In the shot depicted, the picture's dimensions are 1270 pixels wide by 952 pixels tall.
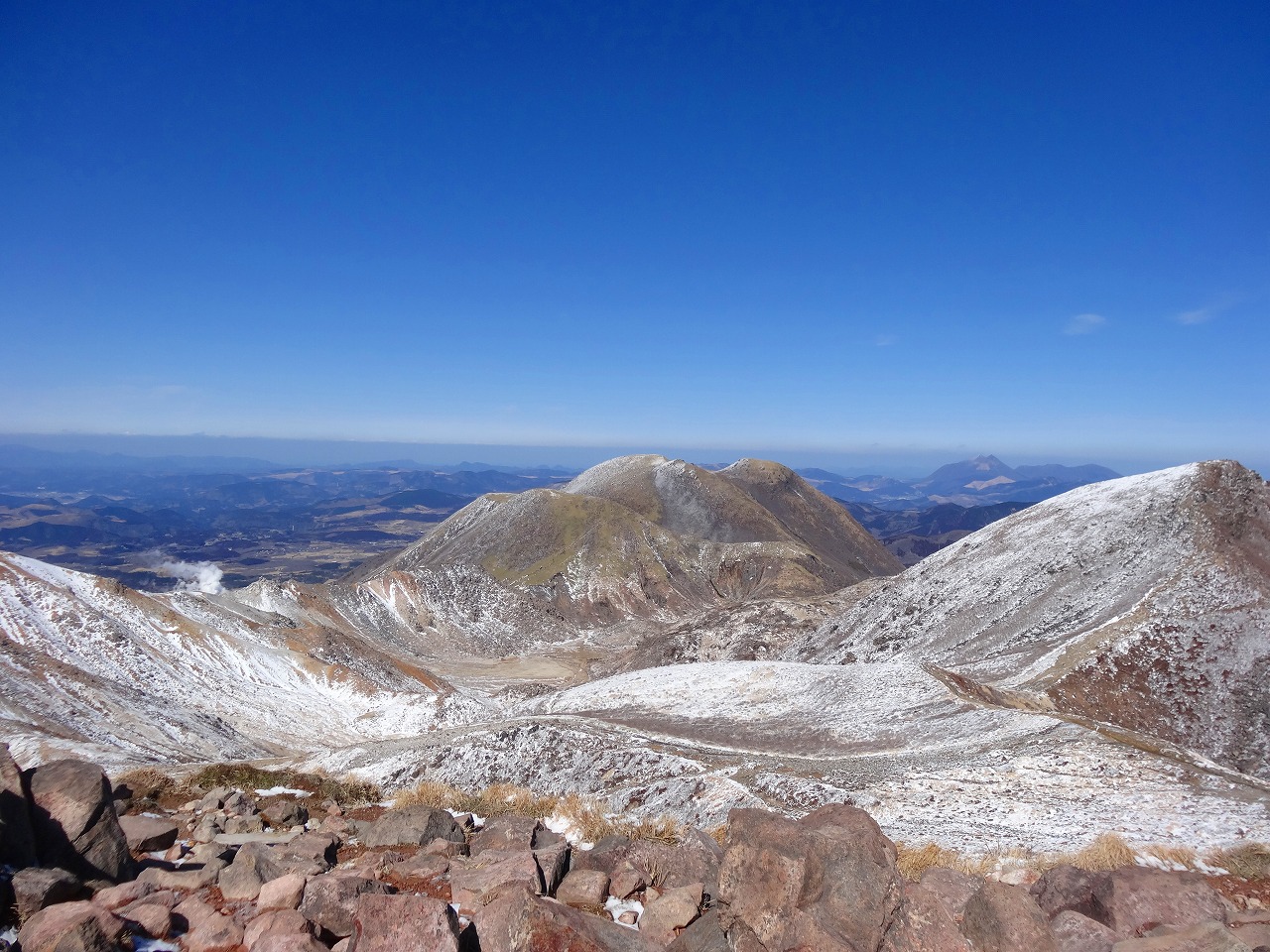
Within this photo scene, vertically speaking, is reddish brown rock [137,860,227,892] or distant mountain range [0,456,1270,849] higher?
reddish brown rock [137,860,227,892]

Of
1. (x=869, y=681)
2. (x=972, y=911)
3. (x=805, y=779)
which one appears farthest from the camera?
(x=869, y=681)

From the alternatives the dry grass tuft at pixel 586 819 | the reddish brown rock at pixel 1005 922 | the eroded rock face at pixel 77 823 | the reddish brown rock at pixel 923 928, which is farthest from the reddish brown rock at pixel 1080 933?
the eroded rock face at pixel 77 823

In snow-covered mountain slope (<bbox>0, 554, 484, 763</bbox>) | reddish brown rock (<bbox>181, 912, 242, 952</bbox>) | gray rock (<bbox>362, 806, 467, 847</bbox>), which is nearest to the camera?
reddish brown rock (<bbox>181, 912, 242, 952</bbox>)

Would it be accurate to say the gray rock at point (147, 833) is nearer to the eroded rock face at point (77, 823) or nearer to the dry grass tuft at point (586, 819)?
the eroded rock face at point (77, 823)

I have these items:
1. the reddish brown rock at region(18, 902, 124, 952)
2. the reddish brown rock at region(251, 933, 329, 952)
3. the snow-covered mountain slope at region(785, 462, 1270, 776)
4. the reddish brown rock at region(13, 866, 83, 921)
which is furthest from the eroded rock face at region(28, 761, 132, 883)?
the snow-covered mountain slope at region(785, 462, 1270, 776)

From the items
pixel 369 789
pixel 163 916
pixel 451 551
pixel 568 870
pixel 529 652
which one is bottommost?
pixel 529 652

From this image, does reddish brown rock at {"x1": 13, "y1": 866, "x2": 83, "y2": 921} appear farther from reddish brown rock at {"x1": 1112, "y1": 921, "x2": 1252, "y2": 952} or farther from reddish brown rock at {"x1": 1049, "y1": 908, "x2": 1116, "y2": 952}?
reddish brown rock at {"x1": 1112, "y1": 921, "x2": 1252, "y2": 952}

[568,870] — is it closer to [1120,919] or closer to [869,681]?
[1120,919]

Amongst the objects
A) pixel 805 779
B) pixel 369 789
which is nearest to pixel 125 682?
pixel 369 789

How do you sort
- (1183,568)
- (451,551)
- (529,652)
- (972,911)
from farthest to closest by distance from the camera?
(451,551) < (529,652) < (1183,568) < (972,911)
